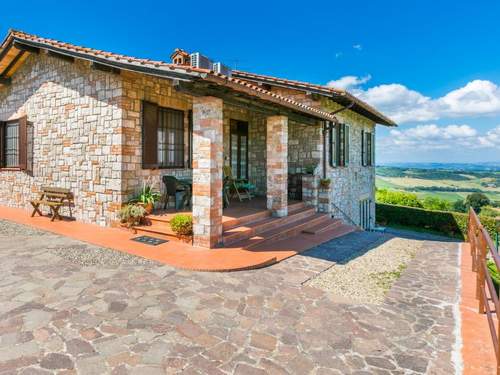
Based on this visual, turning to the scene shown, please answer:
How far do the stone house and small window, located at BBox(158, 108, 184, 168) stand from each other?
31 mm

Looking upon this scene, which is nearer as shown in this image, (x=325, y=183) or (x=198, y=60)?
(x=198, y=60)

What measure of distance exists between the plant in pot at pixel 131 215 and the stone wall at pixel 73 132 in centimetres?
34

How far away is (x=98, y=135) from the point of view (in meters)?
7.62

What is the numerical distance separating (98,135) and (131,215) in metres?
2.36

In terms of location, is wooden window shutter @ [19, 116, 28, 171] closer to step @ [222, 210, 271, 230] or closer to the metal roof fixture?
the metal roof fixture

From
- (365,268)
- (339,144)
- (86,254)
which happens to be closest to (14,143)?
(86,254)

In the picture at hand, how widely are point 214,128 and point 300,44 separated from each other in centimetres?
1450

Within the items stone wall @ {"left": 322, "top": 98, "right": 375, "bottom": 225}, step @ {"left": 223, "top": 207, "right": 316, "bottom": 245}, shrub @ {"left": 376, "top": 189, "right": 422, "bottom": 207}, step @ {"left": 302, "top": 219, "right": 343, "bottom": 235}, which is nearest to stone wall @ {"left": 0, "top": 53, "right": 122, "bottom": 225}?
step @ {"left": 223, "top": 207, "right": 316, "bottom": 245}

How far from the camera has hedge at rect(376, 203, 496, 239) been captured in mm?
16786

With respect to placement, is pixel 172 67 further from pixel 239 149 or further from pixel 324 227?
pixel 239 149

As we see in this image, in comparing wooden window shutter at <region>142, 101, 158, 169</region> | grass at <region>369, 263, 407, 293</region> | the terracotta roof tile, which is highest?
the terracotta roof tile

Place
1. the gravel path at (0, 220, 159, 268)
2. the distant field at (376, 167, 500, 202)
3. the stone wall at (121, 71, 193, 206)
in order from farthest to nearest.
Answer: the distant field at (376, 167, 500, 202), the stone wall at (121, 71, 193, 206), the gravel path at (0, 220, 159, 268)

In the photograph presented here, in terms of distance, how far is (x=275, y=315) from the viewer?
350 cm

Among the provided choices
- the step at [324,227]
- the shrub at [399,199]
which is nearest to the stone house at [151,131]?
→ the step at [324,227]
